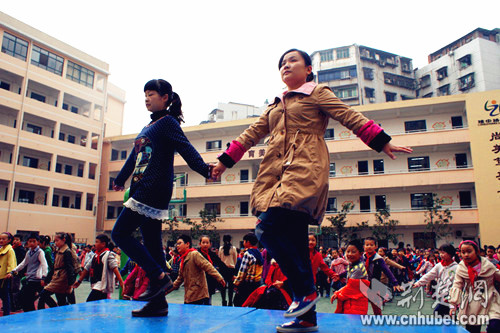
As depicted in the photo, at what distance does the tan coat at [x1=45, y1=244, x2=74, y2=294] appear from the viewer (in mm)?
6781

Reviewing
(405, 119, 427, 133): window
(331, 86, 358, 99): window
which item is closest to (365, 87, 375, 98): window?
(331, 86, 358, 99): window

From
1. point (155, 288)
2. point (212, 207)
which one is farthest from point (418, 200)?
point (155, 288)

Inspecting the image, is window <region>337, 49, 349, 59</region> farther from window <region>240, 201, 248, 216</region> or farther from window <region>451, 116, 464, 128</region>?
window <region>240, 201, 248, 216</region>

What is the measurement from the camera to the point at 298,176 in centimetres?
249

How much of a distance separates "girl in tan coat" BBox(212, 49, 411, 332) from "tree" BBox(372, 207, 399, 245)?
25.1 m

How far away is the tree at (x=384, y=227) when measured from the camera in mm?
26172

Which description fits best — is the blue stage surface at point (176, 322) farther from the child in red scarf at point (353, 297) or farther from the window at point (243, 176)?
the window at point (243, 176)

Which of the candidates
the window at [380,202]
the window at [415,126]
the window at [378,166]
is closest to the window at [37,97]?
the window at [378,166]

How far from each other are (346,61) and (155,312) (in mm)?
48613

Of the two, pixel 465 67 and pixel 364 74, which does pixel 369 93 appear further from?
pixel 465 67

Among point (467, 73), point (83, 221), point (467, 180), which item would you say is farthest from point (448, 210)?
point (83, 221)

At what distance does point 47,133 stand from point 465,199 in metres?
33.2

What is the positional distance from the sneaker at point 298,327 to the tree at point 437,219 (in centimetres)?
2526

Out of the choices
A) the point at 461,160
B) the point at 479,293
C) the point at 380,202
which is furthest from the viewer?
the point at 380,202
